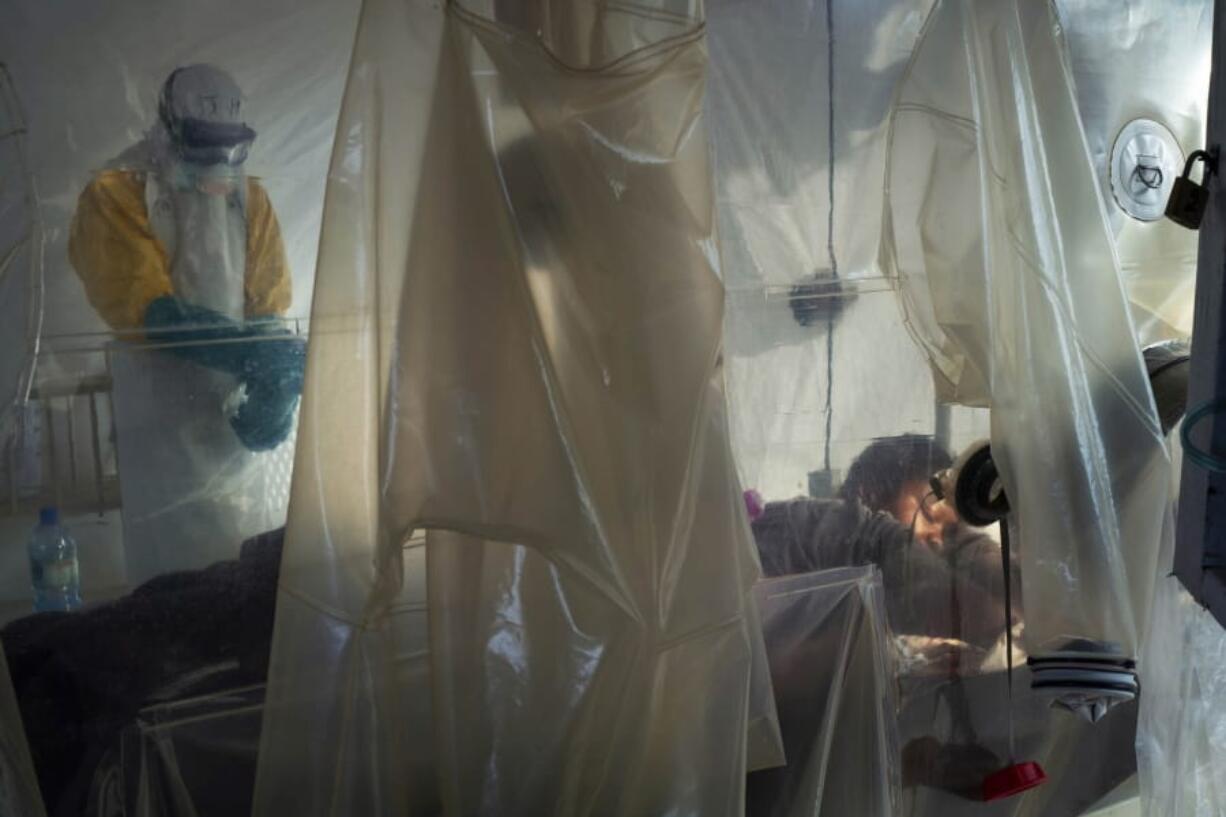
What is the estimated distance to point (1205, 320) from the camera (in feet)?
3.33

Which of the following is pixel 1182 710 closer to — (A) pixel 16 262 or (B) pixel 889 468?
(B) pixel 889 468

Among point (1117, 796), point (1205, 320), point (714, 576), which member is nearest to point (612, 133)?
point (714, 576)

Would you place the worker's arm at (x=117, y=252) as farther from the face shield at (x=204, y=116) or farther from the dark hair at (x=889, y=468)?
the dark hair at (x=889, y=468)

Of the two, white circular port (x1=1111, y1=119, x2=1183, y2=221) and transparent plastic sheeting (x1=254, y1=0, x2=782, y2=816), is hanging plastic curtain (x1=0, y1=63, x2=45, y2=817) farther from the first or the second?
white circular port (x1=1111, y1=119, x2=1183, y2=221)

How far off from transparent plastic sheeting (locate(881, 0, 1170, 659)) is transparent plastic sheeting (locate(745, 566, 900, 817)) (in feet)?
0.62

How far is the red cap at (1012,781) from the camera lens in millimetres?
1339

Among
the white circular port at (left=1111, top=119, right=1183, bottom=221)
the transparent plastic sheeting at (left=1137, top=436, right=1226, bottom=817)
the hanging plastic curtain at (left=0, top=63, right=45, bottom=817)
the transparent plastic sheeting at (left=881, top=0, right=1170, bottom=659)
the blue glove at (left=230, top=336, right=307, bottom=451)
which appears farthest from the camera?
the white circular port at (left=1111, top=119, right=1183, bottom=221)

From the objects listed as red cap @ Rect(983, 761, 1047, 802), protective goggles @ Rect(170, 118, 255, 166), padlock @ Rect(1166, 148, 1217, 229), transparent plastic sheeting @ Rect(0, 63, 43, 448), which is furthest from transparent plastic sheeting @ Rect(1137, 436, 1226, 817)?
transparent plastic sheeting @ Rect(0, 63, 43, 448)

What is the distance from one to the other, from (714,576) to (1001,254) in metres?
0.51

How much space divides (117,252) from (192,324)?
9 centimetres

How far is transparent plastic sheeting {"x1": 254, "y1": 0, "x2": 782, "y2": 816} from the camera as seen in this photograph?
0.86 metres

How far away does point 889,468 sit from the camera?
127cm

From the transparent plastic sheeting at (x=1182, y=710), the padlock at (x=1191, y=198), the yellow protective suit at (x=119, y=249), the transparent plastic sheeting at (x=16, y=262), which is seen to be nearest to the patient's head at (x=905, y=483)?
the transparent plastic sheeting at (x=1182, y=710)

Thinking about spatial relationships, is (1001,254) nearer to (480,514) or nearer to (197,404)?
(480,514)
